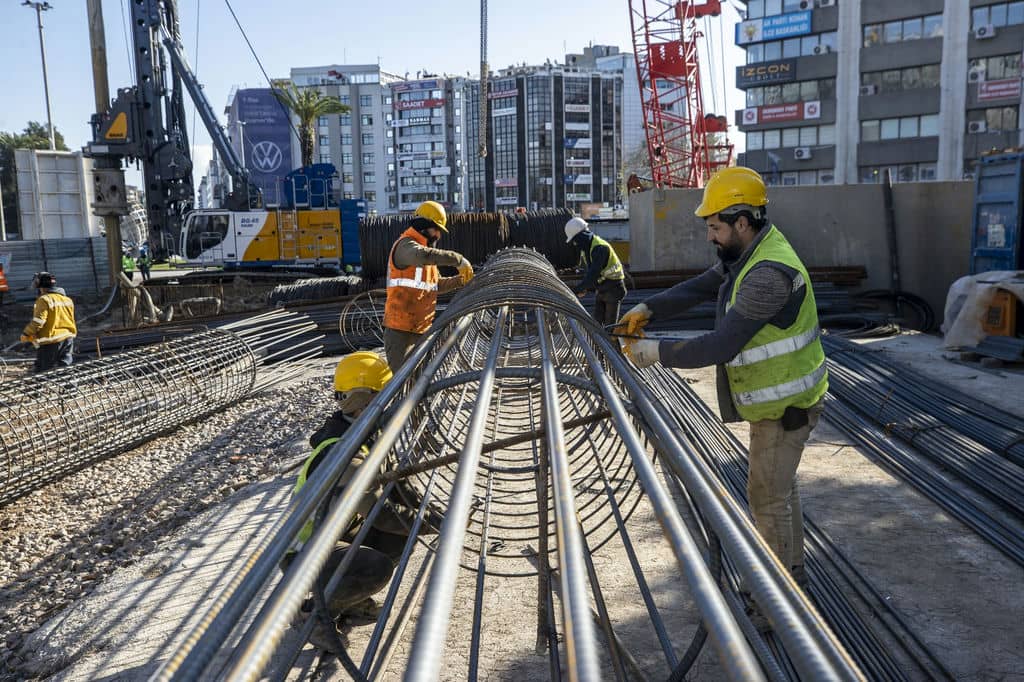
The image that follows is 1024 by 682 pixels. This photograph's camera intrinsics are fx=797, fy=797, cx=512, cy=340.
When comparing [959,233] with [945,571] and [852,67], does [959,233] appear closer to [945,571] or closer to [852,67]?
[945,571]

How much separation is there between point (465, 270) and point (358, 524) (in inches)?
130

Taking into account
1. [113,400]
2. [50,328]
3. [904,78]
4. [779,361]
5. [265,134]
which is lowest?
[113,400]

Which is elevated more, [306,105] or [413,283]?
[306,105]

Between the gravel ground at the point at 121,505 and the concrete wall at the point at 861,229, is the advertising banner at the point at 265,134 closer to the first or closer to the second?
the concrete wall at the point at 861,229

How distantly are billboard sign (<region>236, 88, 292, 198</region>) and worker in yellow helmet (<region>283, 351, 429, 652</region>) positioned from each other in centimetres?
5127

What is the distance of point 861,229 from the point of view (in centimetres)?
1473

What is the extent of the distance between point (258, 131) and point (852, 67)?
37058 millimetres

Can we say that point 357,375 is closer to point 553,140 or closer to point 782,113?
point 782,113

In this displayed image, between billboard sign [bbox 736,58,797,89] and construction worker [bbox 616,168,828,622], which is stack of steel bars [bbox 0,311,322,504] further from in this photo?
billboard sign [bbox 736,58,797,89]

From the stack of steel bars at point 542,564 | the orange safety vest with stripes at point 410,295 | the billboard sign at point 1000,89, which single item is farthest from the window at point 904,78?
the stack of steel bars at point 542,564

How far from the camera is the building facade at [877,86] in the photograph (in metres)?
40.8

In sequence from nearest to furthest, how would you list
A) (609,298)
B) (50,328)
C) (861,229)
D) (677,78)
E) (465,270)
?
(465,270), (609,298), (50,328), (861,229), (677,78)

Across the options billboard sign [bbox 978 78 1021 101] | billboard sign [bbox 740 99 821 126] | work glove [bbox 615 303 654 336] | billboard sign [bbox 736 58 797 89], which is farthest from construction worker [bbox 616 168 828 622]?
billboard sign [bbox 736 58 797 89]

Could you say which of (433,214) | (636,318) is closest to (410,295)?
(433,214)
